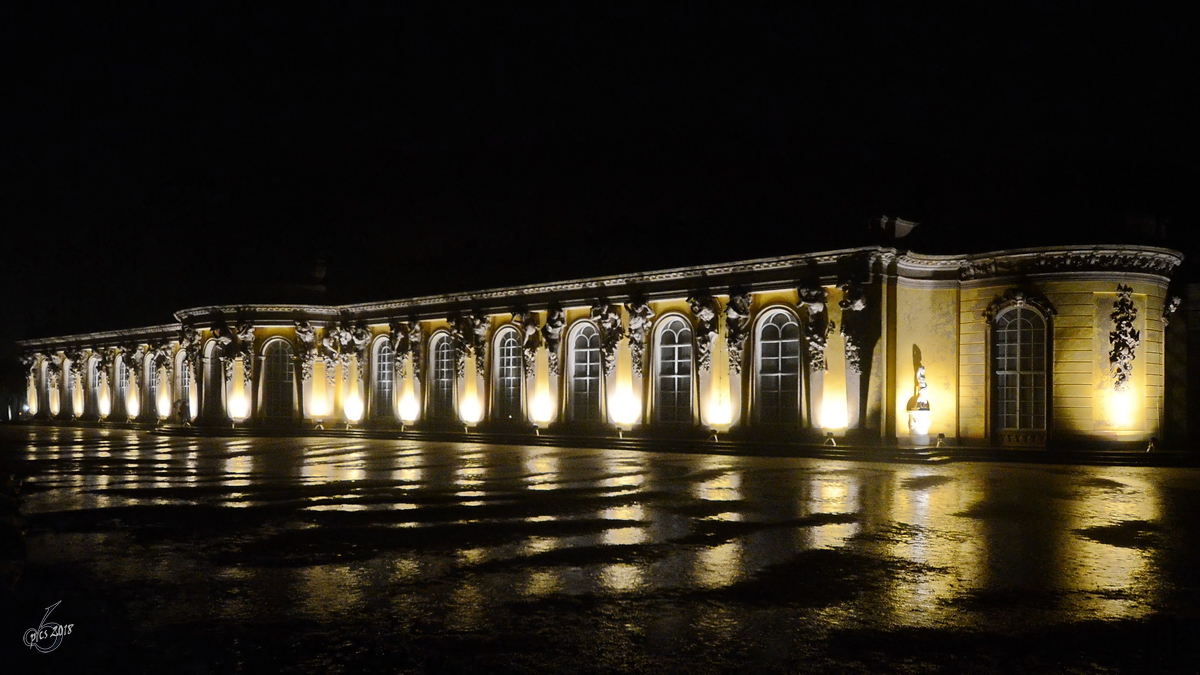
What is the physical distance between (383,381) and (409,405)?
2.09 meters

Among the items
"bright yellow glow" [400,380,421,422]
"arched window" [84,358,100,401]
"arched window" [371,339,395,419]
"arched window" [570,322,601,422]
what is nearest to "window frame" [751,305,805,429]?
"arched window" [570,322,601,422]

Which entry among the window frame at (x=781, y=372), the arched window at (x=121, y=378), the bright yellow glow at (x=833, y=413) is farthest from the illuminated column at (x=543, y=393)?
the arched window at (x=121, y=378)

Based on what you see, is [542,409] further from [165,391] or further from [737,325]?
[165,391]

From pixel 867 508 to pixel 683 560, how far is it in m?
5.06

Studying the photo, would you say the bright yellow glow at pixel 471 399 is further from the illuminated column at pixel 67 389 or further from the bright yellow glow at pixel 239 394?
the illuminated column at pixel 67 389

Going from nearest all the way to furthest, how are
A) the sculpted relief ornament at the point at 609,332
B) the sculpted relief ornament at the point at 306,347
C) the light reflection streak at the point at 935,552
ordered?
1. the light reflection streak at the point at 935,552
2. the sculpted relief ornament at the point at 609,332
3. the sculpted relief ornament at the point at 306,347

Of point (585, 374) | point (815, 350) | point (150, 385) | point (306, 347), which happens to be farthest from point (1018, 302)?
point (150, 385)

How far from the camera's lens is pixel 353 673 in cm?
495

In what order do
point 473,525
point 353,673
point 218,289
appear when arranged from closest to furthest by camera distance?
point 353,673 → point 473,525 → point 218,289

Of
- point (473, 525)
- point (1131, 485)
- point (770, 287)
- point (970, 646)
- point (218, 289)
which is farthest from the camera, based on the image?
point (218, 289)

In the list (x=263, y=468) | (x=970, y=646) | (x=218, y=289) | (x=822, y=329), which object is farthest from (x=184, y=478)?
(x=218, y=289)

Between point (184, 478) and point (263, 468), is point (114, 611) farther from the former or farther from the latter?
point (263, 468)

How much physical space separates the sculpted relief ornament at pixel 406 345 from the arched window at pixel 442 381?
671mm

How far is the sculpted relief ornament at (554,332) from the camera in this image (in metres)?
30.8
